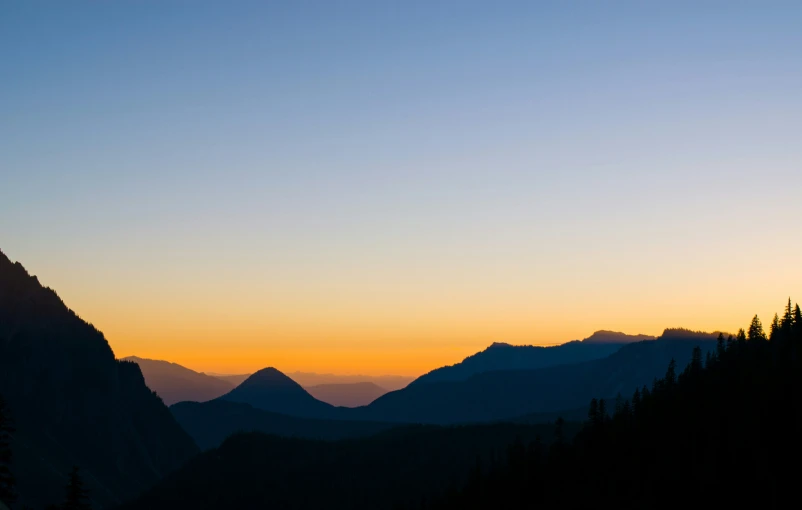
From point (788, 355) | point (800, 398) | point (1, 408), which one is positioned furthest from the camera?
point (788, 355)

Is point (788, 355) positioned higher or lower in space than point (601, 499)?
higher

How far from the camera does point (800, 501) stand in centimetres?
15162

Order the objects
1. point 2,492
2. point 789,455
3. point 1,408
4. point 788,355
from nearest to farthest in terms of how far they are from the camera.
Result: 1. point 2,492
2. point 1,408
3. point 789,455
4. point 788,355

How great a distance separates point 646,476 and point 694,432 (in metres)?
13.9

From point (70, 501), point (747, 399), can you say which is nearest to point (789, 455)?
point (747, 399)

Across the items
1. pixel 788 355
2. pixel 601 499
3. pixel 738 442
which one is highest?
pixel 788 355

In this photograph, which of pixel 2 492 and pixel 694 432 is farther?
pixel 694 432

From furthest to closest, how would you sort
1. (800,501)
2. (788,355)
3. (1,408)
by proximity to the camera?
(788,355), (800,501), (1,408)

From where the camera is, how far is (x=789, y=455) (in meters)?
166

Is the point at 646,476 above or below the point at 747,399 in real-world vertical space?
below

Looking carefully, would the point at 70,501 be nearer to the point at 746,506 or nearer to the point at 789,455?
the point at 746,506

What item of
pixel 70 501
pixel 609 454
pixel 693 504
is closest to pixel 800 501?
pixel 693 504

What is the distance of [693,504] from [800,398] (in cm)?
3217

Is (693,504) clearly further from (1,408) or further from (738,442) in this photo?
(1,408)
